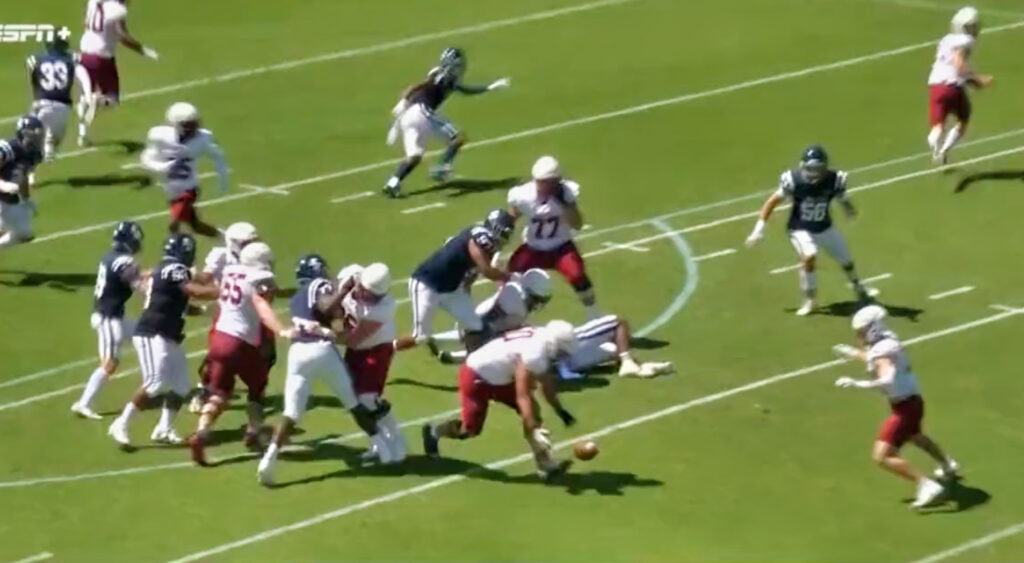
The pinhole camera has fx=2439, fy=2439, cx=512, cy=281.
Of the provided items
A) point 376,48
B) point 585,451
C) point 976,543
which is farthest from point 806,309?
point 376,48

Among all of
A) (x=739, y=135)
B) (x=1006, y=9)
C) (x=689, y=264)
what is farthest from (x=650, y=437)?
(x=1006, y=9)

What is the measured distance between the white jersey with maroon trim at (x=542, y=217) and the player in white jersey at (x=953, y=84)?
835 cm

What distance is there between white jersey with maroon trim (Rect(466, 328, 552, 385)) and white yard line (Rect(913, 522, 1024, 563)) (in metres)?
3.62

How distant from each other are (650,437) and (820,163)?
466 cm

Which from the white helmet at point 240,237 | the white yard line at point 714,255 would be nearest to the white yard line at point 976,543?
the white helmet at point 240,237

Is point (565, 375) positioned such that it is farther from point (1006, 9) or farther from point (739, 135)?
point (1006, 9)

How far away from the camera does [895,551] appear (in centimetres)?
1991

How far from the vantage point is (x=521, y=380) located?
20906mm

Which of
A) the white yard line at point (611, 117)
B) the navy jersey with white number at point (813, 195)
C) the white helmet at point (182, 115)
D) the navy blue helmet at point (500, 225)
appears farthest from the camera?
the white yard line at point (611, 117)

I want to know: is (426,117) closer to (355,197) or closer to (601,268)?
(355,197)

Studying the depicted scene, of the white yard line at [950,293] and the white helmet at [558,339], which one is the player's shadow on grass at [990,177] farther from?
the white helmet at [558,339]

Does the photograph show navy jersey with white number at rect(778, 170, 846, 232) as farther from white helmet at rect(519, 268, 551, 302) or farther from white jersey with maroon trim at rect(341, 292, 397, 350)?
white jersey with maroon trim at rect(341, 292, 397, 350)

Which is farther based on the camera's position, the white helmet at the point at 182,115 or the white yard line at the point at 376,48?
the white yard line at the point at 376,48

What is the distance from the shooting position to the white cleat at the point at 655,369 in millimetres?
24203
